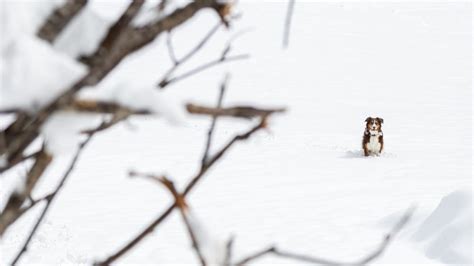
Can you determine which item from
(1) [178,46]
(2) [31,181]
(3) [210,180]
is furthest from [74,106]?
(1) [178,46]

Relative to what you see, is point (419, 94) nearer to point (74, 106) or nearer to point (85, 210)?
point (85, 210)

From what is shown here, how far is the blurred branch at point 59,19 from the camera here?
0.74 m

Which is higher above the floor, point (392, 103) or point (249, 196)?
point (249, 196)

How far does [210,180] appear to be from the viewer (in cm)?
849

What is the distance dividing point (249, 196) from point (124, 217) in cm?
130

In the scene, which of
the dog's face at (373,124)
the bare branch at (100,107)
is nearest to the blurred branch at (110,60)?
the bare branch at (100,107)

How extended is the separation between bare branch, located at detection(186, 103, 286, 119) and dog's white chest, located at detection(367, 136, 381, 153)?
29.8 feet

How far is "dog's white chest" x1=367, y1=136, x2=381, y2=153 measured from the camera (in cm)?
970

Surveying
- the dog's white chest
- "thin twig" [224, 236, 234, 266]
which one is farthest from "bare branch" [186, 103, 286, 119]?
the dog's white chest

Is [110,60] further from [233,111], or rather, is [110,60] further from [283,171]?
[283,171]

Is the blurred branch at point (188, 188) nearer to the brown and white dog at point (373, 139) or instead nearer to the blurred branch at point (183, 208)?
Answer: the blurred branch at point (183, 208)

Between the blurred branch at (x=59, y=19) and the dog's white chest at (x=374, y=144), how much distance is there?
9120mm

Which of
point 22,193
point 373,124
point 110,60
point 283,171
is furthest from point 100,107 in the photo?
point 373,124

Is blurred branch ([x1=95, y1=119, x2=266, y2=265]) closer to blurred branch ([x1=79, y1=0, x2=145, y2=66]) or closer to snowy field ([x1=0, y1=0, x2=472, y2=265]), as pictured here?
snowy field ([x1=0, y1=0, x2=472, y2=265])
